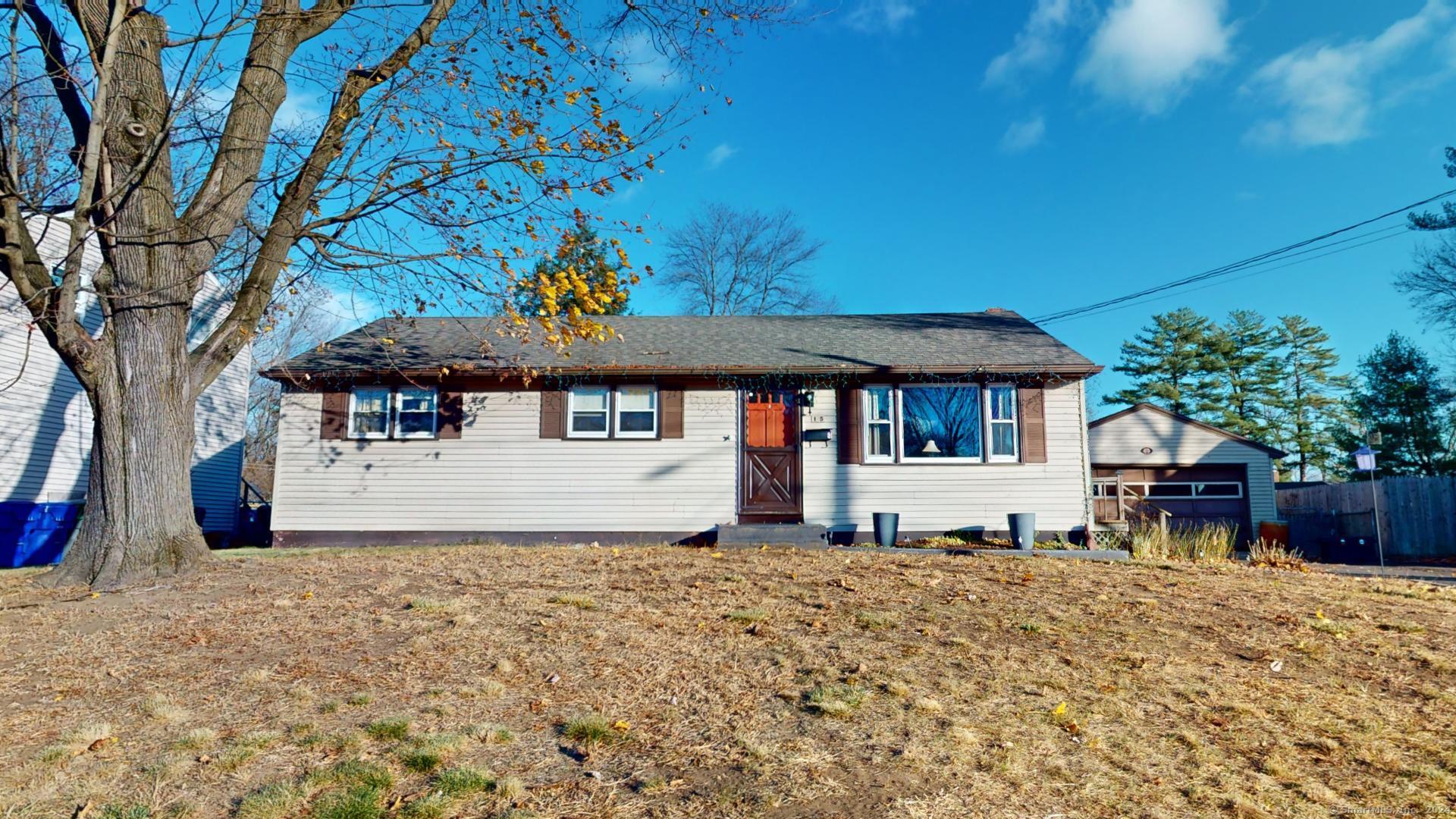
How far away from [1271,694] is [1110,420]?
19455mm

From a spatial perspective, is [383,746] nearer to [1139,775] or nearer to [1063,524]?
[1139,775]

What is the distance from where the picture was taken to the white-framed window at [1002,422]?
13359 millimetres

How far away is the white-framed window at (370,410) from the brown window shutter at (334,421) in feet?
0.37

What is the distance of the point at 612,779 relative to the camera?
3.54 metres

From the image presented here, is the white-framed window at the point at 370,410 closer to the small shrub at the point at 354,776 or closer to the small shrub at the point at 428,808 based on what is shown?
the small shrub at the point at 354,776

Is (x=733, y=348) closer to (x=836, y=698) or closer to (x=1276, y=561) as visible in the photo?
(x=1276, y=561)

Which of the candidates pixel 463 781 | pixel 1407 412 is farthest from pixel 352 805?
pixel 1407 412

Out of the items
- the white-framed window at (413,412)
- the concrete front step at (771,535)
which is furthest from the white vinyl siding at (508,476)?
the concrete front step at (771,535)

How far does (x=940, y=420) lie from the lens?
1352cm

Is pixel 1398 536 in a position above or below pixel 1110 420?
below

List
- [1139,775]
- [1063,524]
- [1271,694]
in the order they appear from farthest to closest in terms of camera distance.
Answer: [1063,524] < [1271,694] < [1139,775]

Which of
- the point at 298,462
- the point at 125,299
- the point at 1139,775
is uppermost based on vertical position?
the point at 125,299

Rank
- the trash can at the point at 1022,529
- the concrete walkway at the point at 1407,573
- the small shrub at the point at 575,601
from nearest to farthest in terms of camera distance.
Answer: the small shrub at the point at 575,601 < the concrete walkway at the point at 1407,573 < the trash can at the point at 1022,529

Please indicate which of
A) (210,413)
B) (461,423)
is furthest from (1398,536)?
(210,413)
